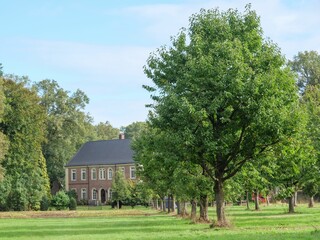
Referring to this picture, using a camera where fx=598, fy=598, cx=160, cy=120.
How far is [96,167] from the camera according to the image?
99.4 metres

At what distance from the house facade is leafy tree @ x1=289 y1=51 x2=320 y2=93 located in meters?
29.5

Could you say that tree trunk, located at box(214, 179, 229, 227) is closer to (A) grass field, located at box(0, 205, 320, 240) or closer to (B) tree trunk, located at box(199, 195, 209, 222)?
(A) grass field, located at box(0, 205, 320, 240)

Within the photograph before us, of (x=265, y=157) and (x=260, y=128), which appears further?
(x=265, y=157)

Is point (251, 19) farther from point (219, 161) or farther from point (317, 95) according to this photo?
point (317, 95)

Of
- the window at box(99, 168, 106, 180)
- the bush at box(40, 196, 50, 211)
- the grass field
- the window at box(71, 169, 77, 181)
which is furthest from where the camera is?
the window at box(71, 169, 77, 181)

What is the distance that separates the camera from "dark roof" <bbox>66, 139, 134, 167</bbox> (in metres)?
98.3

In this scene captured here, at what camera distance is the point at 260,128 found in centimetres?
2731

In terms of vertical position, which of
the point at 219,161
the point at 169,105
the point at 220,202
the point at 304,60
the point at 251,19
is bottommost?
the point at 220,202

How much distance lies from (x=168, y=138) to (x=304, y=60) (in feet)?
234

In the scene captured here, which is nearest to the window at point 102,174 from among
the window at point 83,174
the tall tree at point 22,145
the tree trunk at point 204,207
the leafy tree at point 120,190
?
the window at point 83,174

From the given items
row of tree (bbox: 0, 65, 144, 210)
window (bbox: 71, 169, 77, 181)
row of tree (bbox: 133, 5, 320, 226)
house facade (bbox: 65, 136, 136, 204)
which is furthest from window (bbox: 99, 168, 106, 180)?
row of tree (bbox: 133, 5, 320, 226)

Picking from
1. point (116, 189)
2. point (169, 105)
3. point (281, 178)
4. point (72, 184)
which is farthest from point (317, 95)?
point (72, 184)

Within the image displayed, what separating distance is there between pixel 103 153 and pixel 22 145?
90.9 ft

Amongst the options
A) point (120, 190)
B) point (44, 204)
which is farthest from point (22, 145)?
point (120, 190)
